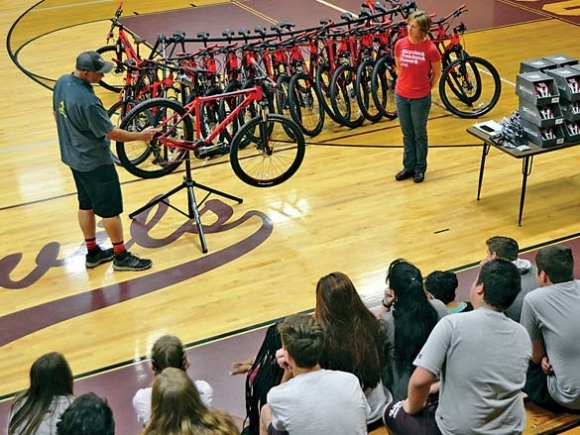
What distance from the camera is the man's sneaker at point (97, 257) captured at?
6.97m

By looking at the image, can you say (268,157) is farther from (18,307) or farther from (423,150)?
(18,307)

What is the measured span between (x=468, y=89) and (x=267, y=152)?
10.1 ft

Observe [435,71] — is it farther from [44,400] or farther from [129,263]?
[44,400]

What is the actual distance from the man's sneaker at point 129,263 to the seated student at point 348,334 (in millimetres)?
2691

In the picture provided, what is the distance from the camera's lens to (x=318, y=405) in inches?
149

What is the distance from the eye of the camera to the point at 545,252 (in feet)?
15.1

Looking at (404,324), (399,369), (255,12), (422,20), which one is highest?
(422,20)

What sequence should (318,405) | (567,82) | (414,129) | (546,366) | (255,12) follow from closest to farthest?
(318,405)
(546,366)
(567,82)
(414,129)
(255,12)

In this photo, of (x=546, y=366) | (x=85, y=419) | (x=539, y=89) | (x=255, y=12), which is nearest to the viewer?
(x=85, y=419)

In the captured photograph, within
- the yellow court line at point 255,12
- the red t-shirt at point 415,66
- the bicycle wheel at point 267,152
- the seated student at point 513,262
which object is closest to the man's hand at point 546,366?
the seated student at point 513,262

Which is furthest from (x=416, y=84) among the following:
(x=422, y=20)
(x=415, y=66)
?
(x=422, y=20)

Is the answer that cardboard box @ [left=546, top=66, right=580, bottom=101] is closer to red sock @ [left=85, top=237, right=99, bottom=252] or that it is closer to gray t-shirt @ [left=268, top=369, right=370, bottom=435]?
red sock @ [left=85, top=237, right=99, bottom=252]

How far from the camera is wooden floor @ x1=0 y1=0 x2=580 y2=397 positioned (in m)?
6.26

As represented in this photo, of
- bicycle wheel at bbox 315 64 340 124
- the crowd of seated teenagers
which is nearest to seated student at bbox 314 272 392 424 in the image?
the crowd of seated teenagers
